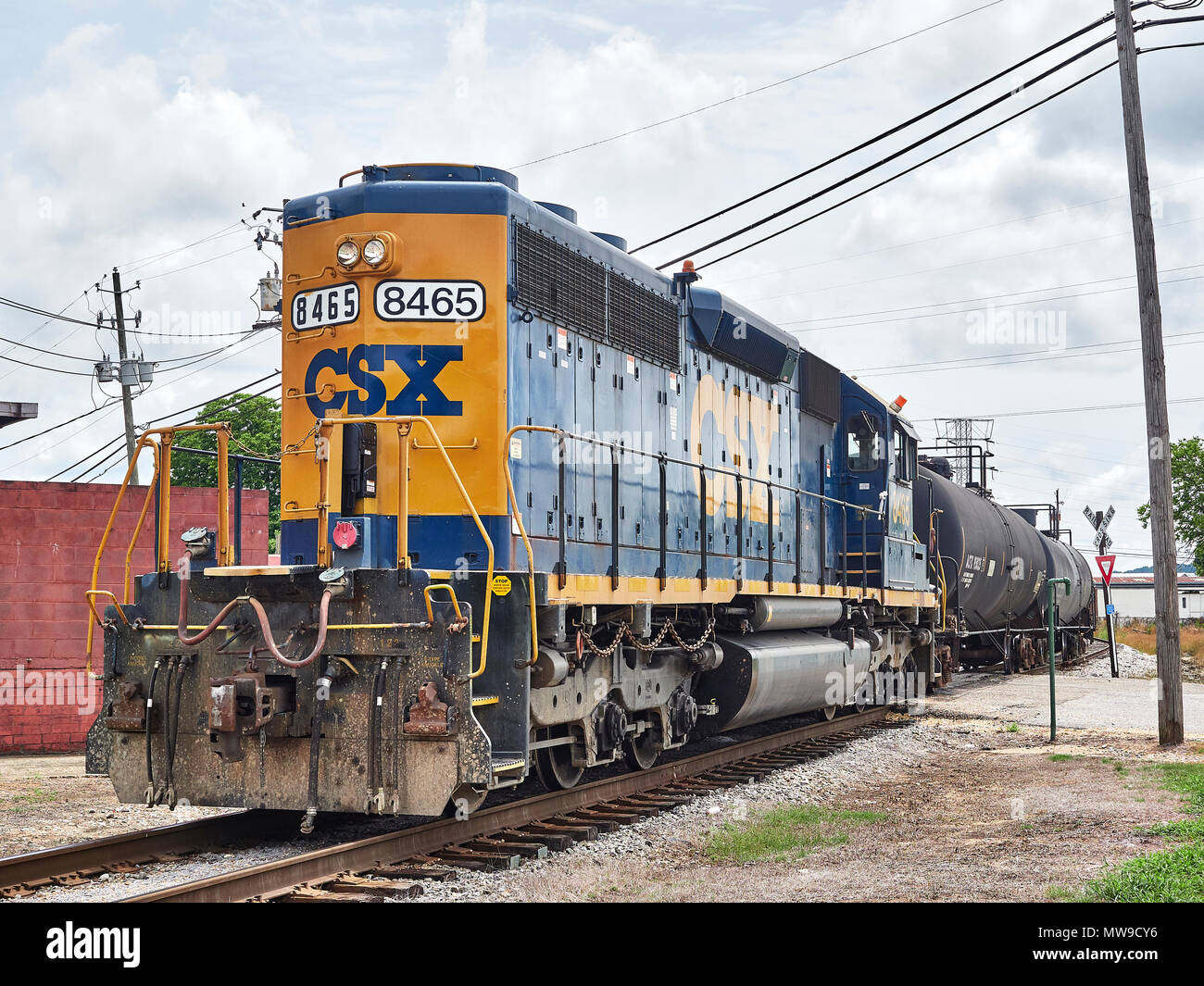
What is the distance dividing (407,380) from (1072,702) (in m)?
15.7

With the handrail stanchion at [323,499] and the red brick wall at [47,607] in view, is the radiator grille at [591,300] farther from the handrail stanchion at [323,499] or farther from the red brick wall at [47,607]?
the red brick wall at [47,607]

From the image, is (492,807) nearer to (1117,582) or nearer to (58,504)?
(58,504)

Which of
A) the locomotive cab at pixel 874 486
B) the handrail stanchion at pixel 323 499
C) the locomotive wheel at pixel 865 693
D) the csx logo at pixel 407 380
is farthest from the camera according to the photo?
the locomotive cab at pixel 874 486

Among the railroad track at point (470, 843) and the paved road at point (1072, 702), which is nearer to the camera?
the railroad track at point (470, 843)

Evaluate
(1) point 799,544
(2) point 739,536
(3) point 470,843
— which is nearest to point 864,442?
(1) point 799,544

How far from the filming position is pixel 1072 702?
803 inches

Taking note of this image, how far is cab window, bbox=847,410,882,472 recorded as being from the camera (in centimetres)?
1571

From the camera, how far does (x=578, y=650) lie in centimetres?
854

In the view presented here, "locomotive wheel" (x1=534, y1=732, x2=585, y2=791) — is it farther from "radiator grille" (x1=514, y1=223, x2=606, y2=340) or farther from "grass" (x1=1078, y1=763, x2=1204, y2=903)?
"grass" (x1=1078, y1=763, x2=1204, y2=903)

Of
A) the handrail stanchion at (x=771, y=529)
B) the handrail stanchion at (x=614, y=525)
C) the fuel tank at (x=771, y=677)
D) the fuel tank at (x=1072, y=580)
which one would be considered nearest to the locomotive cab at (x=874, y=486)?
the fuel tank at (x=771, y=677)

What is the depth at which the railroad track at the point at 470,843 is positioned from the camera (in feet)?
20.8

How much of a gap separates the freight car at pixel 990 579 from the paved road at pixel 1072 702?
81 centimetres

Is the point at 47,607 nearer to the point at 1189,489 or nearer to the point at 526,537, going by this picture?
the point at 526,537
